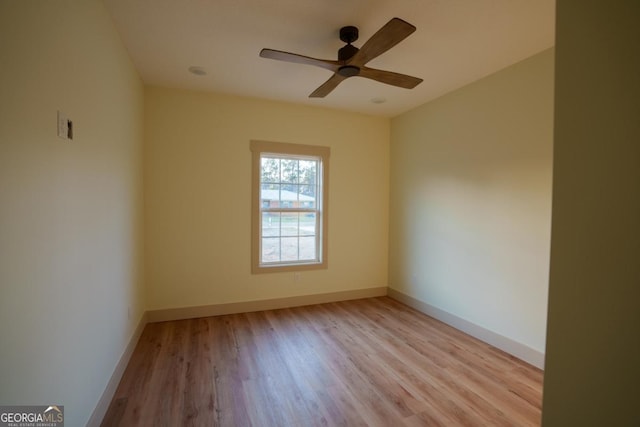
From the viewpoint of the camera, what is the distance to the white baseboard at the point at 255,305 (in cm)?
342

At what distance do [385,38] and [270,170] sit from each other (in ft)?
8.04

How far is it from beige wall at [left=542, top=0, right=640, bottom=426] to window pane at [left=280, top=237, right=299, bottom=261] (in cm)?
340

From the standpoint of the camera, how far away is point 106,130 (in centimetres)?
200

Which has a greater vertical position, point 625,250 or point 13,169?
point 13,169

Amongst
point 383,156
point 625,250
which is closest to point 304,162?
point 383,156

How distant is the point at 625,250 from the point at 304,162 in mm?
3678

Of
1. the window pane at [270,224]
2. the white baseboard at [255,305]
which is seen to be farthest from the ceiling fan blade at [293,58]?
the white baseboard at [255,305]

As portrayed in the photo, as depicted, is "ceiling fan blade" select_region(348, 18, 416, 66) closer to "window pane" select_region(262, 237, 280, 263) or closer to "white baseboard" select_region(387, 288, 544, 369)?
"window pane" select_region(262, 237, 280, 263)

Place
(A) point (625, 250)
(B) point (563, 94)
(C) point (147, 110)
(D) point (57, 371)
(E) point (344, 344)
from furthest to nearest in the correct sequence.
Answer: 1. (C) point (147, 110)
2. (E) point (344, 344)
3. (D) point (57, 371)
4. (B) point (563, 94)
5. (A) point (625, 250)

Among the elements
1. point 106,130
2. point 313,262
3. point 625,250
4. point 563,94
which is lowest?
point 313,262

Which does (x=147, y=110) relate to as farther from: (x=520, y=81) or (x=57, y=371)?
(x=520, y=81)

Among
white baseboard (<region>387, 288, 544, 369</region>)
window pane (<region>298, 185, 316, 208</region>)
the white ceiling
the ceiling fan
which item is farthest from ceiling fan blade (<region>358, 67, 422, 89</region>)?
white baseboard (<region>387, 288, 544, 369</region>)

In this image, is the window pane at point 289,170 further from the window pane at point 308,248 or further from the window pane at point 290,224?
the window pane at point 308,248

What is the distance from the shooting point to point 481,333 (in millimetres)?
3047
